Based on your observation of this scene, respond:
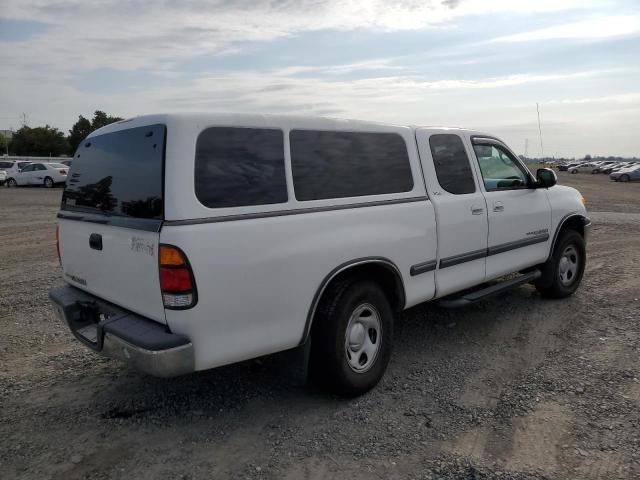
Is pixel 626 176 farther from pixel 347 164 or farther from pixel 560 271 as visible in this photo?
pixel 347 164

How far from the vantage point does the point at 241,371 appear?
14.2 feet

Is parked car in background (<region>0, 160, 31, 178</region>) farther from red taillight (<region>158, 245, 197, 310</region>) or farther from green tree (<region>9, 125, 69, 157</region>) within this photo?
green tree (<region>9, 125, 69, 157</region>)

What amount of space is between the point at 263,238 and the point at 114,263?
3.28ft

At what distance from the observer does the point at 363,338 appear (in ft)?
12.6

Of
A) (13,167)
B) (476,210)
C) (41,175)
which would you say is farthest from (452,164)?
(13,167)

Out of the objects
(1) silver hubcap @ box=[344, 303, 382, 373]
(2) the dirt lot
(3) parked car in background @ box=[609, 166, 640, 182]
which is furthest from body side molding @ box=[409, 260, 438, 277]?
(3) parked car in background @ box=[609, 166, 640, 182]

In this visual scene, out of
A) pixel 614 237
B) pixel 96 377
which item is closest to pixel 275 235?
pixel 96 377

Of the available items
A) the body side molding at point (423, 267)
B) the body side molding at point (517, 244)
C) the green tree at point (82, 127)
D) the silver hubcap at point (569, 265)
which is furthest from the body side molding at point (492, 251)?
the green tree at point (82, 127)

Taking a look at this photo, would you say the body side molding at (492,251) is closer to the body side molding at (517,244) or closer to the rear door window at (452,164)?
the body side molding at (517,244)

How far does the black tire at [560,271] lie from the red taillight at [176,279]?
4.38 metres

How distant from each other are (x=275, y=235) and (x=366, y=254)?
779 millimetres

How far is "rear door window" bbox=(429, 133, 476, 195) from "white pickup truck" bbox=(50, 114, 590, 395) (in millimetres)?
15

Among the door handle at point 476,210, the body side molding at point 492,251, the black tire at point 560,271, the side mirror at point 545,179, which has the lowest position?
the black tire at point 560,271

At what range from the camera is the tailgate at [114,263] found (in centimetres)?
301
